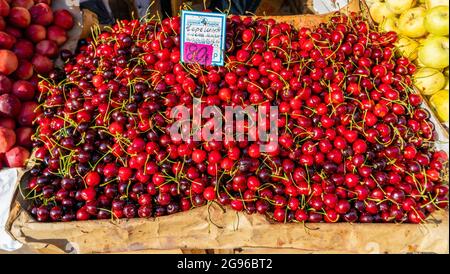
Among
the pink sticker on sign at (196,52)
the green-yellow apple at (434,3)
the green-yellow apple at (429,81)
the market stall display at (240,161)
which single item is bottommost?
the market stall display at (240,161)

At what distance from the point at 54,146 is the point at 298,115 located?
1.33 meters

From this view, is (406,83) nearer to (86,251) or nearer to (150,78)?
(150,78)

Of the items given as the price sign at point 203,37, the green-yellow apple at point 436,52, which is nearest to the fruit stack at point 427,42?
the green-yellow apple at point 436,52

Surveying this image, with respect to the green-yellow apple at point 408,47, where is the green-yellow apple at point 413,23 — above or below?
above

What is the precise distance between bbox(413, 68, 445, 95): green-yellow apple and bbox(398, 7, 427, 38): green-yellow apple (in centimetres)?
27

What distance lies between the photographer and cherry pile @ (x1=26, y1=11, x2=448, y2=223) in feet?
5.88

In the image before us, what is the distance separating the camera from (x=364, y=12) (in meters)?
2.57

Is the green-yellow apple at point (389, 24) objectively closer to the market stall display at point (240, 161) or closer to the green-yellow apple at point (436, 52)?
the green-yellow apple at point (436, 52)

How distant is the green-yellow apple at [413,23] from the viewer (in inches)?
A: 88.6

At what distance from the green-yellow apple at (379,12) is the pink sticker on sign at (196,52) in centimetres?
134

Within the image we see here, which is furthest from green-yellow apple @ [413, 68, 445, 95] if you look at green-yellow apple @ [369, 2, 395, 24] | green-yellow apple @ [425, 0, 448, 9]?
green-yellow apple @ [369, 2, 395, 24]

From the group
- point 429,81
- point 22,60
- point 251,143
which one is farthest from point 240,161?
point 22,60

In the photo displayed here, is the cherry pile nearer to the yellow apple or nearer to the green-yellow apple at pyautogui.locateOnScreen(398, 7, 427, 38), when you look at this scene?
the yellow apple

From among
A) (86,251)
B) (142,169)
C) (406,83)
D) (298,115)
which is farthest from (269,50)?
(86,251)
